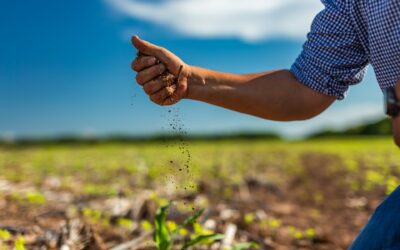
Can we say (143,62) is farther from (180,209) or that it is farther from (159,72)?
(180,209)

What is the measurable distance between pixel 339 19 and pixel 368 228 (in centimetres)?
93

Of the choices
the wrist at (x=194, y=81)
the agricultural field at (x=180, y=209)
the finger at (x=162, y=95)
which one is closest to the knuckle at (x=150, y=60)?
the finger at (x=162, y=95)

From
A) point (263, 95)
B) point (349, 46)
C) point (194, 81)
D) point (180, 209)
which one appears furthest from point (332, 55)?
point (180, 209)

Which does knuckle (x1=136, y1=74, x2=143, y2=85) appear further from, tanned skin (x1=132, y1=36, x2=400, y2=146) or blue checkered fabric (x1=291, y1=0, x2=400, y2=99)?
blue checkered fabric (x1=291, y1=0, x2=400, y2=99)

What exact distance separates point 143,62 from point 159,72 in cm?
8

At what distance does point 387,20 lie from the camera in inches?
84.5

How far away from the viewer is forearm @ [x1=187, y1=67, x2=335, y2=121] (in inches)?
96.0

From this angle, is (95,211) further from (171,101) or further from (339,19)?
(339,19)

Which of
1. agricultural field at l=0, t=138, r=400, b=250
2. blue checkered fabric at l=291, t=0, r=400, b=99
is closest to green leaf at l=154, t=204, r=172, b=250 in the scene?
agricultural field at l=0, t=138, r=400, b=250

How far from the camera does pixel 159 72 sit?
7.23ft

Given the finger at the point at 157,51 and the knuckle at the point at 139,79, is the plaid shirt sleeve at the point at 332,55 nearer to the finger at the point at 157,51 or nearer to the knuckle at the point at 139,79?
the finger at the point at 157,51

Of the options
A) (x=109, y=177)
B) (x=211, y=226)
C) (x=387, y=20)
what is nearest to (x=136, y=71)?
(x=387, y=20)

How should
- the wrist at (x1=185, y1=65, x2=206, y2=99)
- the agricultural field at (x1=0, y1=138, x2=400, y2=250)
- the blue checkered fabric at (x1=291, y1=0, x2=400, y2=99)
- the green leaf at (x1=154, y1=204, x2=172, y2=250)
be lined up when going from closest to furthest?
1. the blue checkered fabric at (x1=291, y1=0, x2=400, y2=99)
2. the wrist at (x1=185, y1=65, x2=206, y2=99)
3. the green leaf at (x1=154, y1=204, x2=172, y2=250)
4. the agricultural field at (x1=0, y1=138, x2=400, y2=250)

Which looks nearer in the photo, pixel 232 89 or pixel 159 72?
pixel 159 72
